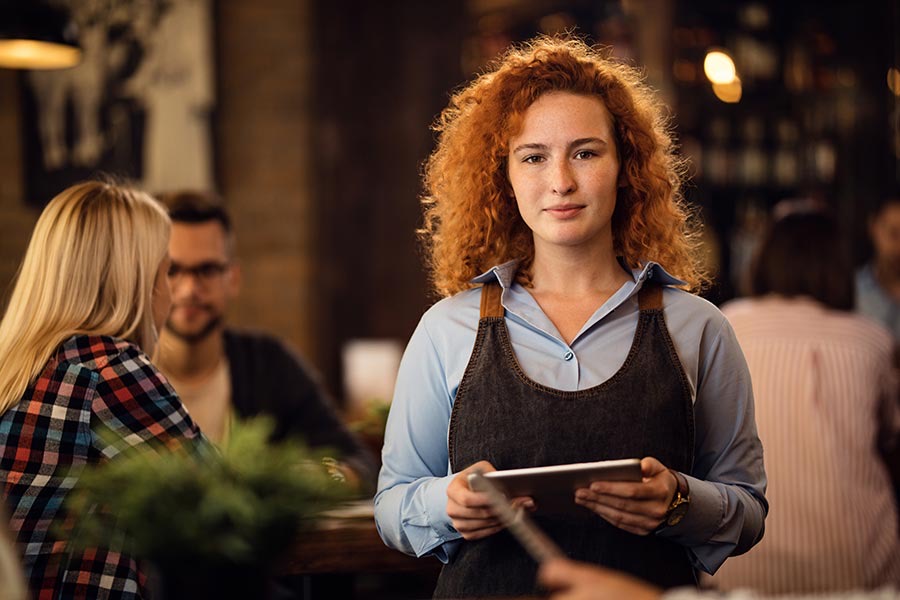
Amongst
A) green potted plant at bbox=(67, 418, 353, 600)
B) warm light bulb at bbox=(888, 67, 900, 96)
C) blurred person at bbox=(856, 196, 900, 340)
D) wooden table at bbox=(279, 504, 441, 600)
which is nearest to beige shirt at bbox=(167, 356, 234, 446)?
wooden table at bbox=(279, 504, 441, 600)

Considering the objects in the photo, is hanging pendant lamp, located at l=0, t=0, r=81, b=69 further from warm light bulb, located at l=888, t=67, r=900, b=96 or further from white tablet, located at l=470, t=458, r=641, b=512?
warm light bulb, located at l=888, t=67, r=900, b=96

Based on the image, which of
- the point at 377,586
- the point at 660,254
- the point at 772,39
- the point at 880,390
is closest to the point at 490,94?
the point at 660,254

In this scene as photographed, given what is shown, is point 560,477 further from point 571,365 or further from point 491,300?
point 491,300

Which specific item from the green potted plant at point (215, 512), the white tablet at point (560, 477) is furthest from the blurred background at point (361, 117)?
the green potted plant at point (215, 512)

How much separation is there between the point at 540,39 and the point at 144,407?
3.41ft

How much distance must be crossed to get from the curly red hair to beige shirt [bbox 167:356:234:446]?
4.24ft

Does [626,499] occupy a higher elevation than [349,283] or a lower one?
higher

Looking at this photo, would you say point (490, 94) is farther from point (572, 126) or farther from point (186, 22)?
point (186, 22)

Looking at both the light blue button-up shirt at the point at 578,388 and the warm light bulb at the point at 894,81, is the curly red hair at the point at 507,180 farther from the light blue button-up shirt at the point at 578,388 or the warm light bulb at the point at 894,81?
the warm light bulb at the point at 894,81

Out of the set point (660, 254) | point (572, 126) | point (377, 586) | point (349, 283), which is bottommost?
point (377, 586)

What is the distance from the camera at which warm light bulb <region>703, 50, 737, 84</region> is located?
23.7 feet

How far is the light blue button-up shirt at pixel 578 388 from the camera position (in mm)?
2027

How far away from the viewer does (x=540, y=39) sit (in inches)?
94.3

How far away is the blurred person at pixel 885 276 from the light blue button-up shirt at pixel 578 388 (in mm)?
3866
